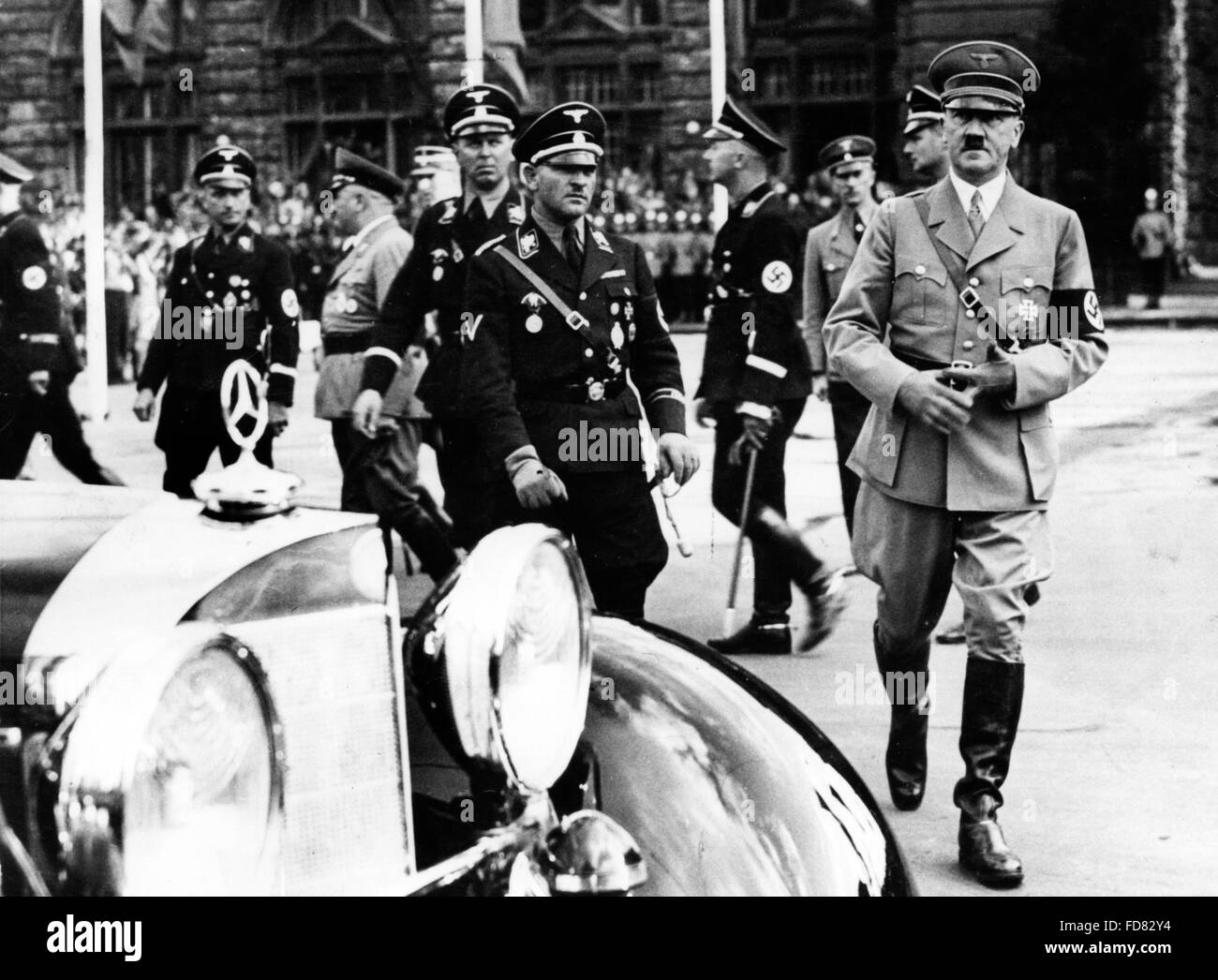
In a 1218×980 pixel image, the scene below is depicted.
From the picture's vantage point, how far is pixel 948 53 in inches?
155

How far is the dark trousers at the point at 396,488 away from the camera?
22.3ft

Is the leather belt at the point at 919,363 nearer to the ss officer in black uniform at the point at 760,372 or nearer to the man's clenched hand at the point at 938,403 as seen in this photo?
the man's clenched hand at the point at 938,403

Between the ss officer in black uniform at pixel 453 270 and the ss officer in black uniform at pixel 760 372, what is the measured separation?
29.8 inches

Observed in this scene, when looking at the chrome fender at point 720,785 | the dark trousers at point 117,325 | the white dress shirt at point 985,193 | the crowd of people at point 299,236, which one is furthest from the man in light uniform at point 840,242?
the dark trousers at point 117,325

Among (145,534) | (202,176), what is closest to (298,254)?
(202,176)

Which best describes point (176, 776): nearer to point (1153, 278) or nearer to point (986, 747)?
point (986, 747)

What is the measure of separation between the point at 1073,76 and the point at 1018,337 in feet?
24.0

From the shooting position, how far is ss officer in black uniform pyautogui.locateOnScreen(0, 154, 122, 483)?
686 centimetres

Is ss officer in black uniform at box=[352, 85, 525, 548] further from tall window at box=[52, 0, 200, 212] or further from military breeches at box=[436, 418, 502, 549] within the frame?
tall window at box=[52, 0, 200, 212]

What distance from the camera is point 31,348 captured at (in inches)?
271

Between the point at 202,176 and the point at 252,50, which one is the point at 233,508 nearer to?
the point at 202,176

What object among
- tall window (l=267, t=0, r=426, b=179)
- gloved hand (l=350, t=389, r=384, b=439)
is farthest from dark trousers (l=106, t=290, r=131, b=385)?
gloved hand (l=350, t=389, r=384, b=439)

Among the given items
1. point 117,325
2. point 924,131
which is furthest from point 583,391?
point 117,325

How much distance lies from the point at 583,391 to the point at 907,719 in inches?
41.2
